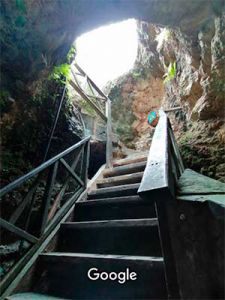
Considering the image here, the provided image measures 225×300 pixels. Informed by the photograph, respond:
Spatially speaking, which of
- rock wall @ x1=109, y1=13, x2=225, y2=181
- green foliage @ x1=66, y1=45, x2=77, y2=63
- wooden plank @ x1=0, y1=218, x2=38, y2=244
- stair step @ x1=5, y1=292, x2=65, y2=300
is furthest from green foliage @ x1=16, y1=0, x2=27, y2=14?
stair step @ x1=5, y1=292, x2=65, y2=300

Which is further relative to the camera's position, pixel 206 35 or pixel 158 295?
pixel 206 35

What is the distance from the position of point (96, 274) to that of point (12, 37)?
10.4 ft

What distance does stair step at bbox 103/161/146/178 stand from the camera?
403cm

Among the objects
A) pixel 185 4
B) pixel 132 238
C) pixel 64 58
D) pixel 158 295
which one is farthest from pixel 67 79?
pixel 158 295

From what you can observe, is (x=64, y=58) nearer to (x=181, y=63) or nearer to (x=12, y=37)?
(x=12, y=37)

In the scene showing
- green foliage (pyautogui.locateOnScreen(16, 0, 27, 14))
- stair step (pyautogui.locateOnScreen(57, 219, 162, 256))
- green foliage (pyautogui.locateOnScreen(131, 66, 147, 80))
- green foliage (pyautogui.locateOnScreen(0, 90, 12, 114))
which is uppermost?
green foliage (pyautogui.locateOnScreen(131, 66, 147, 80))

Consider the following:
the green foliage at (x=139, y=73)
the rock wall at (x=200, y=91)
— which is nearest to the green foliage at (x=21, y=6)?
the rock wall at (x=200, y=91)

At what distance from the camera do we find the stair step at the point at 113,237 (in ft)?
6.93

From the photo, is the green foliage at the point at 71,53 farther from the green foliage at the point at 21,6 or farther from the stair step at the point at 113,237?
the stair step at the point at 113,237

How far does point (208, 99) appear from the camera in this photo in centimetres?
427

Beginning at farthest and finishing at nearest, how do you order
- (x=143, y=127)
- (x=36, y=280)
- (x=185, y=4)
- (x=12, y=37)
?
1. (x=143, y=127)
2. (x=185, y=4)
3. (x=12, y=37)
4. (x=36, y=280)

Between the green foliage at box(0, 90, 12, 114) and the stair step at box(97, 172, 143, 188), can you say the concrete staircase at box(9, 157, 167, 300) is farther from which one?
the green foliage at box(0, 90, 12, 114)

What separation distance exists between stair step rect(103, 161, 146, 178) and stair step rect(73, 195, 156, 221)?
4.06ft

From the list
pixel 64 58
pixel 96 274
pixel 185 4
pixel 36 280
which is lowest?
pixel 36 280
